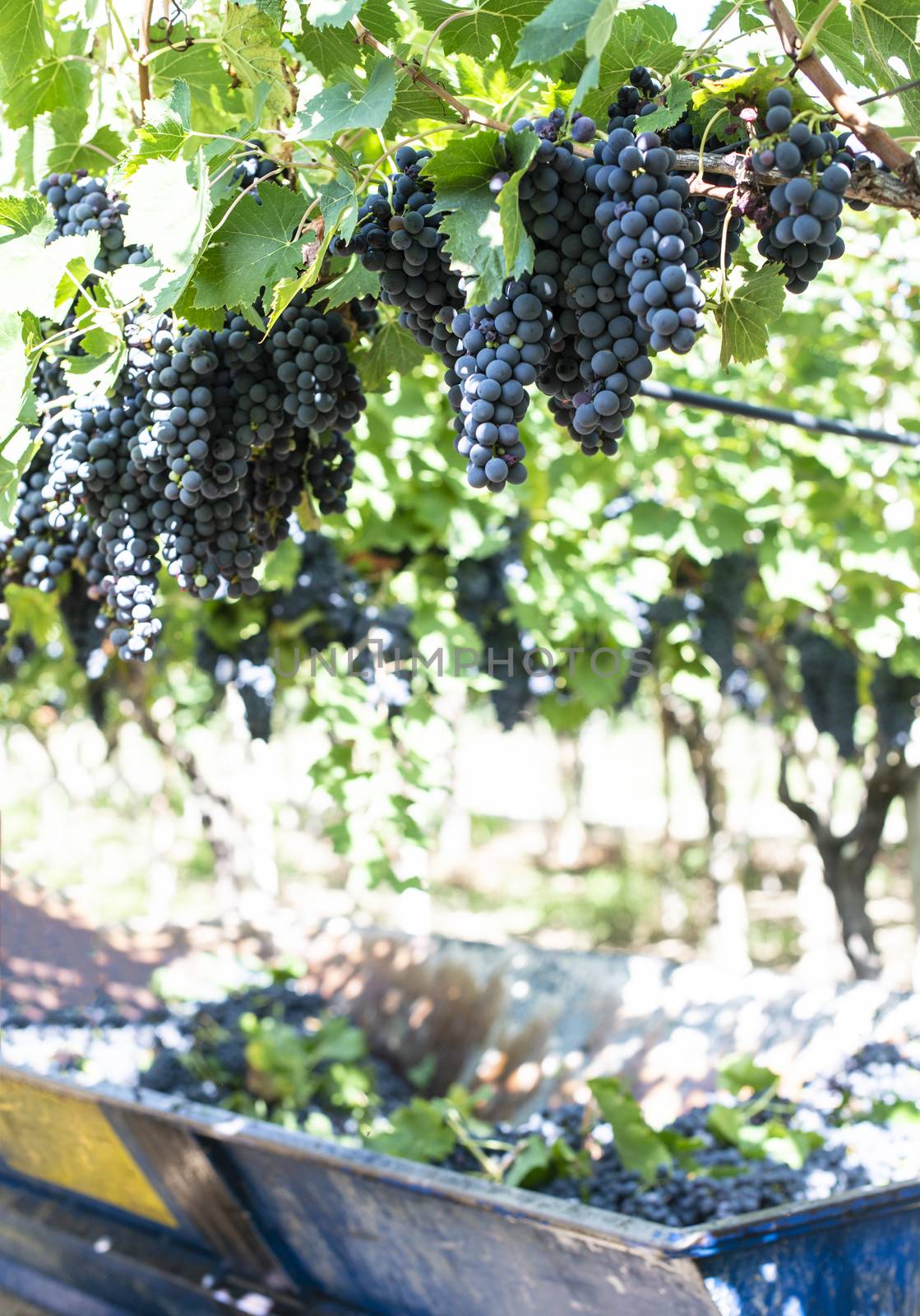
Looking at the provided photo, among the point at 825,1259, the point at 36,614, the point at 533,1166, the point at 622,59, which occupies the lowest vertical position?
the point at 533,1166

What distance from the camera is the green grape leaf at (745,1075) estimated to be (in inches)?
111

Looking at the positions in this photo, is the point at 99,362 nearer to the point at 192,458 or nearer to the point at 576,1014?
the point at 192,458

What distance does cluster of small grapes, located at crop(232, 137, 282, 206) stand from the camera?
46.6 inches

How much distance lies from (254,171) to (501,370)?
535mm

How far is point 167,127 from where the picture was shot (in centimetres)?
119

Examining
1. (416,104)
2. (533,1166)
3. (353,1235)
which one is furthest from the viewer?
(533,1166)

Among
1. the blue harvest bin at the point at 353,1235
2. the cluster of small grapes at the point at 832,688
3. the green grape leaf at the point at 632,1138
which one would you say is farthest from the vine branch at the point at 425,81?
the cluster of small grapes at the point at 832,688

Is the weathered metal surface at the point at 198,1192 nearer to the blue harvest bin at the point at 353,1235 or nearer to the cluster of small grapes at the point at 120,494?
the blue harvest bin at the point at 353,1235

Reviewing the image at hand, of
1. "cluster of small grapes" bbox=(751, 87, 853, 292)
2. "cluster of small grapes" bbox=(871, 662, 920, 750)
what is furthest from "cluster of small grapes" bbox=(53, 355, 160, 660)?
"cluster of small grapes" bbox=(871, 662, 920, 750)

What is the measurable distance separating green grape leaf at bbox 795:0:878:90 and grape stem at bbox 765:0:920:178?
0.16 meters

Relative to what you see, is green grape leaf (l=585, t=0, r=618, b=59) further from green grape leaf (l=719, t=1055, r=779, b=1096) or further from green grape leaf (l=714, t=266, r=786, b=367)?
green grape leaf (l=719, t=1055, r=779, b=1096)

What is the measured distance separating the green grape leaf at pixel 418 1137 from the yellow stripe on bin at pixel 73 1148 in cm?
56

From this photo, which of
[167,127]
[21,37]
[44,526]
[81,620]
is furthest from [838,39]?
[81,620]

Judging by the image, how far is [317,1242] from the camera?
93.7 inches
